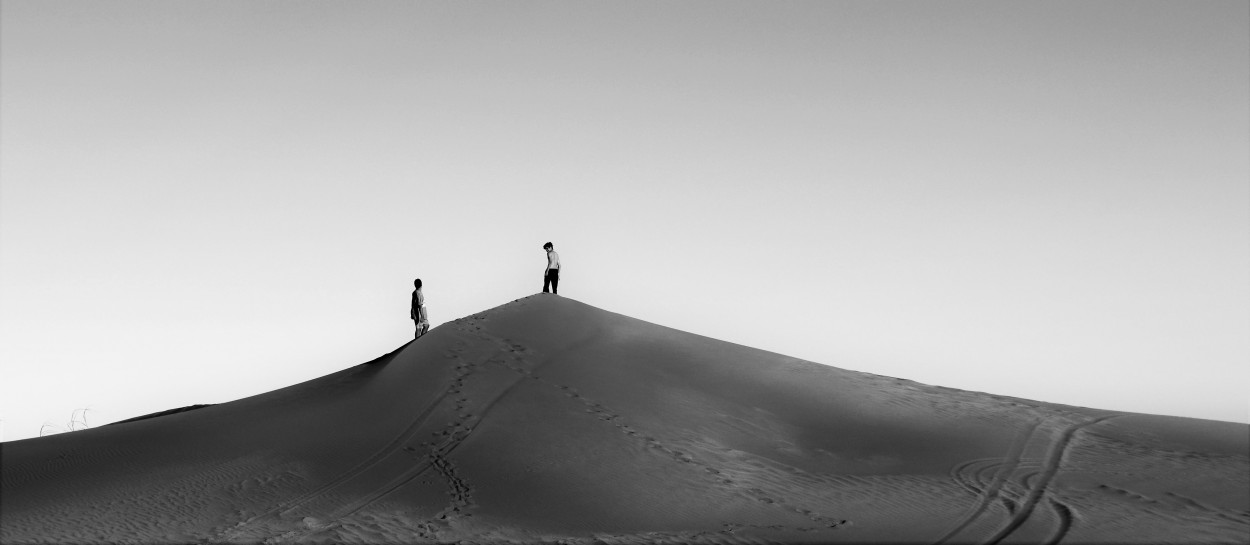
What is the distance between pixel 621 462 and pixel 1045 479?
420cm

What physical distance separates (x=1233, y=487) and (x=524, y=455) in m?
6.89

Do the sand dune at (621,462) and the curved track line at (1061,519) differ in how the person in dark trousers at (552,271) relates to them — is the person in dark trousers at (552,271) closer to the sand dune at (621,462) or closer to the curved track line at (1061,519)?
the sand dune at (621,462)

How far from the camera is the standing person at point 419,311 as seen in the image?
16.6 m

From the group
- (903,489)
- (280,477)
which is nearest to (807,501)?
(903,489)

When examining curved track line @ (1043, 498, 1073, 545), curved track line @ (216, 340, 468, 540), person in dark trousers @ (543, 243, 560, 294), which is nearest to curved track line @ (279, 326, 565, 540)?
curved track line @ (216, 340, 468, 540)

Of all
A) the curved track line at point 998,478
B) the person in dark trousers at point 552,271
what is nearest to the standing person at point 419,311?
the person in dark trousers at point 552,271

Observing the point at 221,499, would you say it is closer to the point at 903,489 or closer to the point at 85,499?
the point at 85,499

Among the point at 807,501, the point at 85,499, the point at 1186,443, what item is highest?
the point at 1186,443

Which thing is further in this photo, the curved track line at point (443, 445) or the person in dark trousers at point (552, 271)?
the person in dark trousers at point (552, 271)

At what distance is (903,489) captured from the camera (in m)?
8.93

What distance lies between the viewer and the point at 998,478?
9.05m

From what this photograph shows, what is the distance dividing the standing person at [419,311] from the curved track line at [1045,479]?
10679 millimetres

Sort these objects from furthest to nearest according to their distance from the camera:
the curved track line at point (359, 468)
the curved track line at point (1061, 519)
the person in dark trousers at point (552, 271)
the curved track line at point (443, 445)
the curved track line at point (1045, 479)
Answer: the person in dark trousers at point (552, 271) < the curved track line at point (443, 445) < the curved track line at point (359, 468) < the curved track line at point (1045, 479) < the curved track line at point (1061, 519)

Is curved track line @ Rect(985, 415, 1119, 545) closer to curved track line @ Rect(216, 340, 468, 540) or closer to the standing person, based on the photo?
curved track line @ Rect(216, 340, 468, 540)
